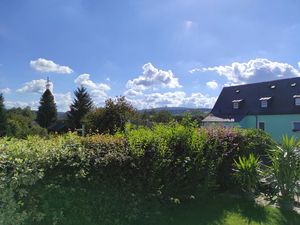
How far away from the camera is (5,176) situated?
4336 mm

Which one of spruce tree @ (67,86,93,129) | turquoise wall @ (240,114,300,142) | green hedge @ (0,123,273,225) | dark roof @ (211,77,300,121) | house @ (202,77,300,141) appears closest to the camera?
green hedge @ (0,123,273,225)

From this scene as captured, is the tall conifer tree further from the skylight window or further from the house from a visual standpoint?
the skylight window

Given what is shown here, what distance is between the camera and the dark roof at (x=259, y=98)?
129ft

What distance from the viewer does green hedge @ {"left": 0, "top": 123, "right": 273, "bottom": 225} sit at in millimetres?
4496

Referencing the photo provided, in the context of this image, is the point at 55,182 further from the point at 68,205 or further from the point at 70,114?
the point at 70,114

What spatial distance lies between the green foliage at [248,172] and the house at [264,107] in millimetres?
27822

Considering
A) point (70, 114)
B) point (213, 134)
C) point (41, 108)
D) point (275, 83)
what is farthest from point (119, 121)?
point (41, 108)

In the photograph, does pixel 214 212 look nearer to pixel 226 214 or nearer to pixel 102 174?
pixel 226 214

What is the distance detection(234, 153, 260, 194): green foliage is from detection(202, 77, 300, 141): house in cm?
2782

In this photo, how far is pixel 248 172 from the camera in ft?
24.5

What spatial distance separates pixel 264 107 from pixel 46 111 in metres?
42.2

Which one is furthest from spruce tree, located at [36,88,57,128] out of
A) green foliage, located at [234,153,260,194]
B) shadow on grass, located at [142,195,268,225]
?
shadow on grass, located at [142,195,268,225]

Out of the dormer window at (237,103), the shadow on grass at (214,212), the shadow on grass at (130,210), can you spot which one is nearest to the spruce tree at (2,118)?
the dormer window at (237,103)

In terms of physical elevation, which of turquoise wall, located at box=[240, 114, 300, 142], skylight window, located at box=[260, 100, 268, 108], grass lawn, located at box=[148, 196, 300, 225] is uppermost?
skylight window, located at box=[260, 100, 268, 108]
